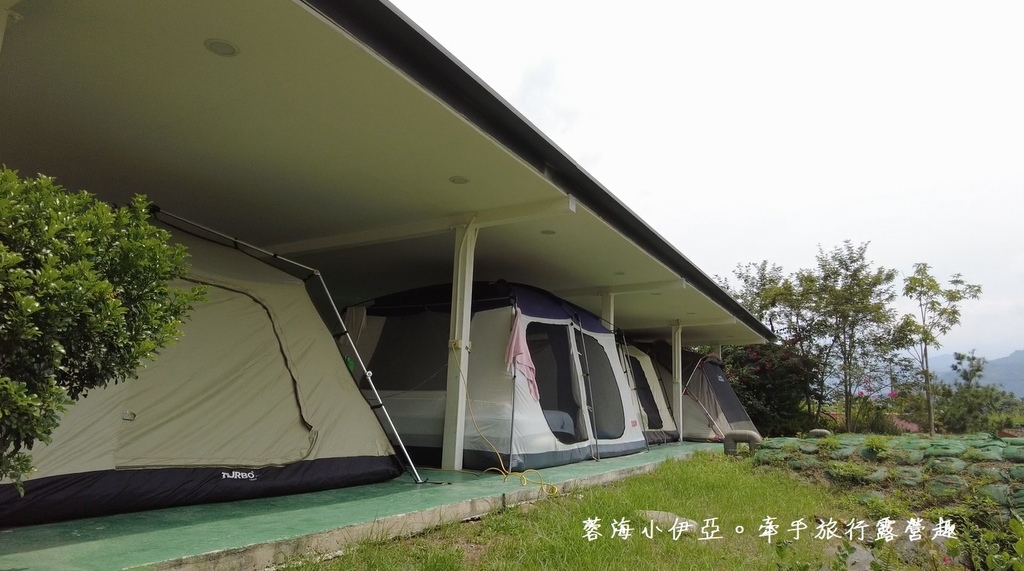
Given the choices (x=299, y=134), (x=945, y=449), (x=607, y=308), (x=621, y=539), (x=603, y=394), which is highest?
(x=299, y=134)

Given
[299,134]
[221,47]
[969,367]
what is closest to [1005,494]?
[299,134]

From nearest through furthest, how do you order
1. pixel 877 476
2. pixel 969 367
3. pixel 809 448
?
pixel 877 476
pixel 809 448
pixel 969 367

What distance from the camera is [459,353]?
197 inches

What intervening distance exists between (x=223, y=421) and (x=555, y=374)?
340 cm

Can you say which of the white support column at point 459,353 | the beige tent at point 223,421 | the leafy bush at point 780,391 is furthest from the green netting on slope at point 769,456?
the leafy bush at point 780,391

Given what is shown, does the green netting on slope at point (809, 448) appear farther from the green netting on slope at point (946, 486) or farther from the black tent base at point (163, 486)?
the black tent base at point (163, 486)

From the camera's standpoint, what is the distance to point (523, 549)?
9.51ft

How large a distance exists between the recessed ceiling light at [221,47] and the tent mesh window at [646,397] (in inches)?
302

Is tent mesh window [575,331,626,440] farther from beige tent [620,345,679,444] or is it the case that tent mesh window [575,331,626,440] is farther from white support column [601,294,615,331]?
beige tent [620,345,679,444]

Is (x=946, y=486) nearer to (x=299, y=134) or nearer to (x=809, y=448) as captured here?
(x=809, y=448)

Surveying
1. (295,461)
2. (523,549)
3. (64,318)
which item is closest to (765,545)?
(523,549)

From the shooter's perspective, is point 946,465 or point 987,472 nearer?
point 987,472

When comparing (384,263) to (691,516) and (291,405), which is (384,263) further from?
(691,516)

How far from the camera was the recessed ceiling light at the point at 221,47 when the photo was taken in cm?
278
